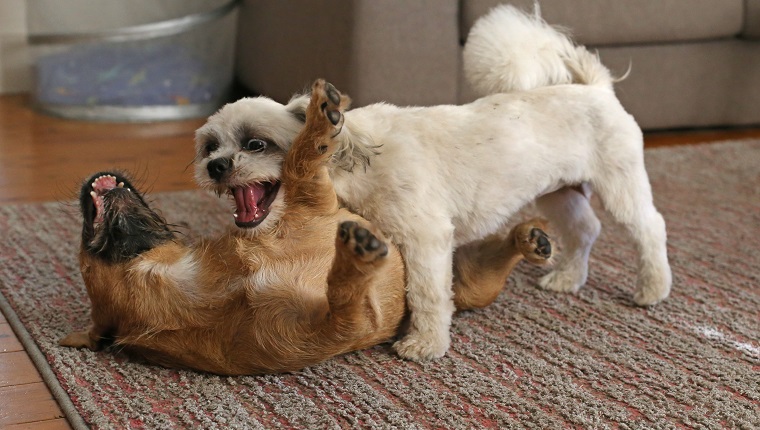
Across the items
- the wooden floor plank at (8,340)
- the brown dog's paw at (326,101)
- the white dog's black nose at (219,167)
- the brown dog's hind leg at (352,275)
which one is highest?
the brown dog's paw at (326,101)

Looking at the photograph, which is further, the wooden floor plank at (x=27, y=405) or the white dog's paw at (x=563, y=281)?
the white dog's paw at (x=563, y=281)

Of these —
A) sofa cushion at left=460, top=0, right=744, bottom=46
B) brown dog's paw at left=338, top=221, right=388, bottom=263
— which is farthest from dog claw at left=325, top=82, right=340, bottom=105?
sofa cushion at left=460, top=0, right=744, bottom=46

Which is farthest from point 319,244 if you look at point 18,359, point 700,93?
point 700,93

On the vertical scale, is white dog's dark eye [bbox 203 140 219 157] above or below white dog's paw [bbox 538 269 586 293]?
above

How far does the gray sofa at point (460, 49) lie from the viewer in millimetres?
2957

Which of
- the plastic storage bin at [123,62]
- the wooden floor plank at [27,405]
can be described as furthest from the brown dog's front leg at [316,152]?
the plastic storage bin at [123,62]

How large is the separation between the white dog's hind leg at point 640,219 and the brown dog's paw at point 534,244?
0.16m

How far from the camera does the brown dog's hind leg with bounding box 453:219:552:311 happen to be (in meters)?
1.74

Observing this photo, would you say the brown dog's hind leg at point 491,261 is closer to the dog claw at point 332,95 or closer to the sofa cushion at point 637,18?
the dog claw at point 332,95

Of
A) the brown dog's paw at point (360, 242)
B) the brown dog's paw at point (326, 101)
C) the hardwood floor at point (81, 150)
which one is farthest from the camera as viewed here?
the hardwood floor at point (81, 150)

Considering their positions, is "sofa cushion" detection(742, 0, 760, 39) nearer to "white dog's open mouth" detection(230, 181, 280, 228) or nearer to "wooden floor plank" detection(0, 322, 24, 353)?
"white dog's open mouth" detection(230, 181, 280, 228)

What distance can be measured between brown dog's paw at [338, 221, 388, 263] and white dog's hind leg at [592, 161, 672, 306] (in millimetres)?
642

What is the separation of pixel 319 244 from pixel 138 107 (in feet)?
7.67

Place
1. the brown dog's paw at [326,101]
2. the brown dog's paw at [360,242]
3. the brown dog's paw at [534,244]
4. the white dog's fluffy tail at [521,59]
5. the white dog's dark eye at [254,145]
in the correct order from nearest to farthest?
1. the brown dog's paw at [360,242]
2. the brown dog's paw at [326,101]
3. the white dog's dark eye at [254,145]
4. the brown dog's paw at [534,244]
5. the white dog's fluffy tail at [521,59]
